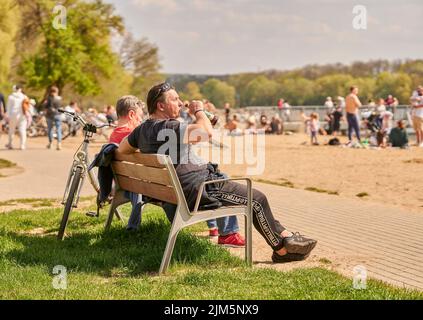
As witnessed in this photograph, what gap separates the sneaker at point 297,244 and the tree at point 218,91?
151 m

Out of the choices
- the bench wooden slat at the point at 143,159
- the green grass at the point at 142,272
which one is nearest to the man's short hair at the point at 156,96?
the bench wooden slat at the point at 143,159

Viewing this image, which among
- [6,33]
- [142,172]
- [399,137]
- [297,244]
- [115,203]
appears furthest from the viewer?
[399,137]

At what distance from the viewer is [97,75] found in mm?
46500

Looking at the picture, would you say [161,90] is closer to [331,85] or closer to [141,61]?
[141,61]

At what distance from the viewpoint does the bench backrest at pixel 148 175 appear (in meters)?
5.68

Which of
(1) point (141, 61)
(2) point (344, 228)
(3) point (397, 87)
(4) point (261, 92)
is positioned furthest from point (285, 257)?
(4) point (261, 92)

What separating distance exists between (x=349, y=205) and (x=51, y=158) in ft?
34.5

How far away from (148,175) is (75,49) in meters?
37.9

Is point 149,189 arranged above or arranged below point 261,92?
below

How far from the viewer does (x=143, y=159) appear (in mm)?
6117

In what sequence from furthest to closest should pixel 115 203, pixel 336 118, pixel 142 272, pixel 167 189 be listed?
1. pixel 336 118
2. pixel 115 203
3. pixel 167 189
4. pixel 142 272

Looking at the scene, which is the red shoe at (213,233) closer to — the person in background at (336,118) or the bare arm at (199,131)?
the bare arm at (199,131)
